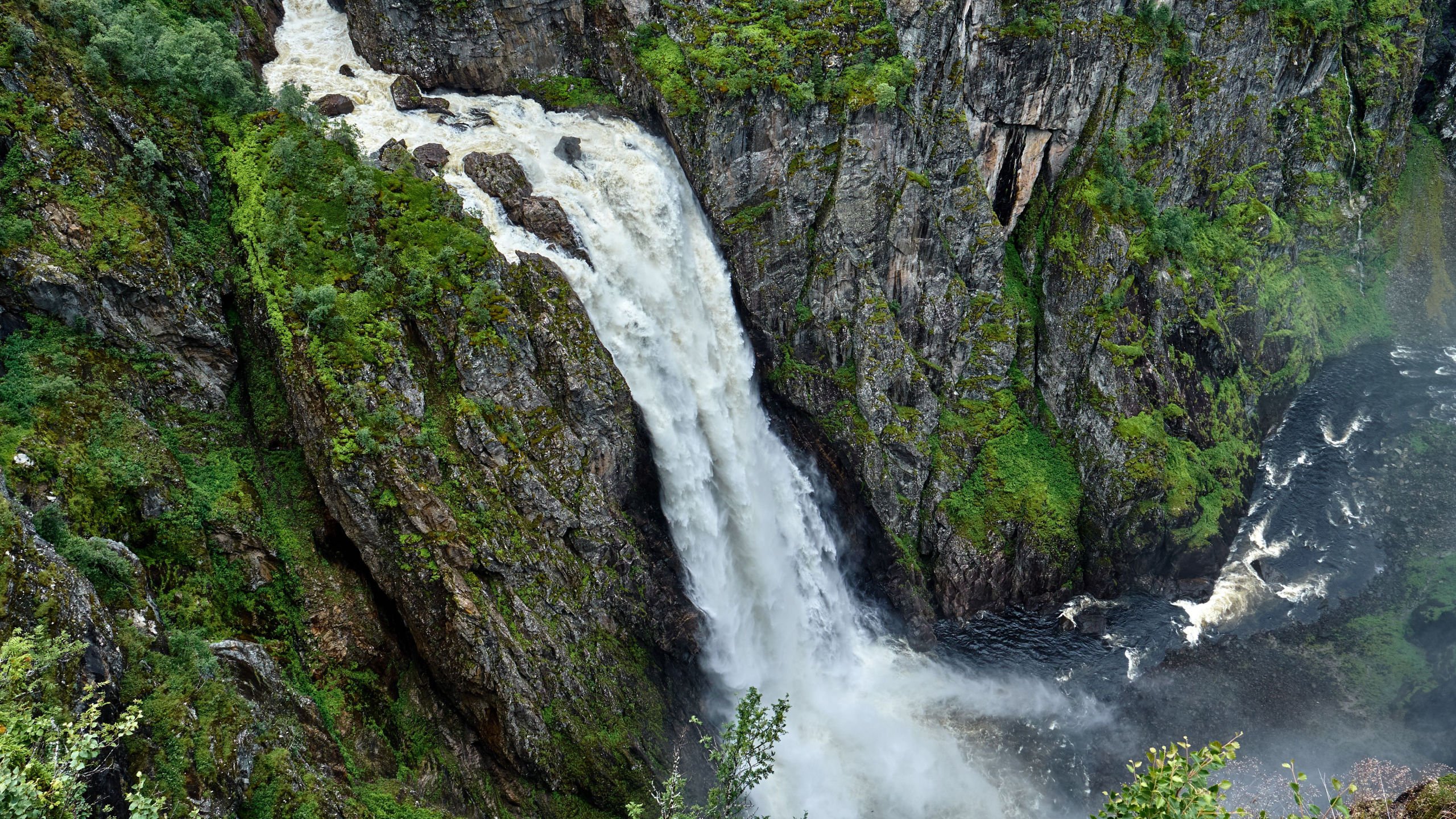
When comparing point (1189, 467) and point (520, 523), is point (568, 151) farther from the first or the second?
point (1189, 467)

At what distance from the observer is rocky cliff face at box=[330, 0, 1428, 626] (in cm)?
3291

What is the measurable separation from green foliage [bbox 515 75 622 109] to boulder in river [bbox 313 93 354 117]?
6914mm

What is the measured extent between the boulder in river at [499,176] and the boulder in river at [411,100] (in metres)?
4.62

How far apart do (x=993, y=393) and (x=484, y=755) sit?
26188 millimetres

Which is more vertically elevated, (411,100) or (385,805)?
(411,100)

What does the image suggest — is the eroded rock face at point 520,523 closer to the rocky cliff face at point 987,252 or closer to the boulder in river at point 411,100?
the boulder in river at point 411,100

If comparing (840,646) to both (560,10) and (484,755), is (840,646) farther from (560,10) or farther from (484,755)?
(560,10)

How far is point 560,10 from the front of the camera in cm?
3338

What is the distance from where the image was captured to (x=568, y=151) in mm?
30266

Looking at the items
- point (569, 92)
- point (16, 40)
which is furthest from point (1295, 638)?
point (16, 40)

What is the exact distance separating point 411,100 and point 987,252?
2500cm

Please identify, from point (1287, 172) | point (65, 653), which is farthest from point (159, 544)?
point (1287, 172)

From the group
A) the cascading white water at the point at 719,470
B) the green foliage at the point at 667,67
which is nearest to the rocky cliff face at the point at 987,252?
the green foliage at the point at 667,67

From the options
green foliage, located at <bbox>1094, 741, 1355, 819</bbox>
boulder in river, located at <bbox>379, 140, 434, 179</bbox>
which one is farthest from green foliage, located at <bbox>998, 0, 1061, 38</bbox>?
green foliage, located at <bbox>1094, 741, 1355, 819</bbox>
